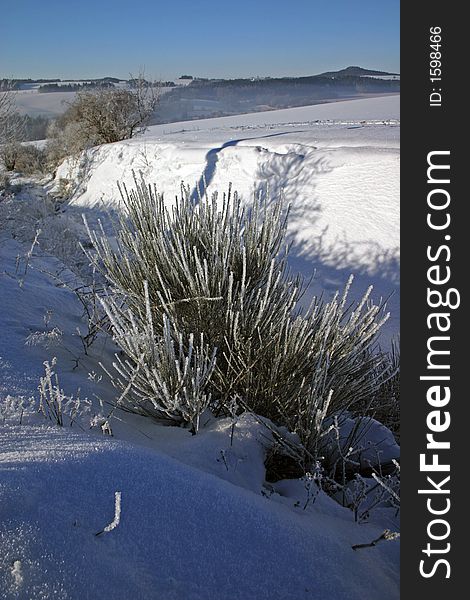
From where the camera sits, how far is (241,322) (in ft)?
10.2

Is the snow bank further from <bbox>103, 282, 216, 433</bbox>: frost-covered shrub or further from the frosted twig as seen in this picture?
<bbox>103, 282, 216, 433</bbox>: frost-covered shrub

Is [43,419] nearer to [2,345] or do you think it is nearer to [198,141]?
[2,345]

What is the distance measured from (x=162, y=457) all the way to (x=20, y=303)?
2.45m

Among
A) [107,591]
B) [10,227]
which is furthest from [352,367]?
[10,227]

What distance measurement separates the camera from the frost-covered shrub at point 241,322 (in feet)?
9.07

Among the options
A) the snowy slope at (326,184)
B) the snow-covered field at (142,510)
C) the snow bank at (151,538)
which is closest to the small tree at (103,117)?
the snowy slope at (326,184)

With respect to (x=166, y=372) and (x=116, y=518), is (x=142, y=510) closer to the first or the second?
(x=116, y=518)

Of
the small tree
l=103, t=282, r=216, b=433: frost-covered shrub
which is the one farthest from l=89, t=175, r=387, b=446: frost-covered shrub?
the small tree

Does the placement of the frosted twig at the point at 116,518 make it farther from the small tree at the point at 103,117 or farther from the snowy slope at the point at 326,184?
the small tree at the point at 103,117

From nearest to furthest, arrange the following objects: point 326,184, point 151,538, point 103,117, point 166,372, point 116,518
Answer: point 116,518, point 151,538, point 166,372, point 326,184, point 103,117

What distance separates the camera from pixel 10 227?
8.88 metres

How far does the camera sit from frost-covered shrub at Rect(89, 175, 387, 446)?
276 cm

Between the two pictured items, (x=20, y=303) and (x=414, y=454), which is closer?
(x=414, y=454)

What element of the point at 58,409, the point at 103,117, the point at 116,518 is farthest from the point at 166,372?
the point at 103,117
